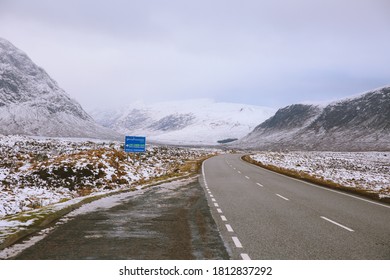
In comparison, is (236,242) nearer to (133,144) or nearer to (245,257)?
(245,257)

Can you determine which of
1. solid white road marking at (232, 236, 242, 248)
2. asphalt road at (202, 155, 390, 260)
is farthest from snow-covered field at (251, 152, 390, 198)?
solid white road marking at (232, 236, 242, 248)

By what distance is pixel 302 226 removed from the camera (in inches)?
393

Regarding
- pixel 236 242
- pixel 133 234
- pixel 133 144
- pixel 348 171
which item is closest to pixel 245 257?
pixel 236 242

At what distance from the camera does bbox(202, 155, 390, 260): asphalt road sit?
7266 mm

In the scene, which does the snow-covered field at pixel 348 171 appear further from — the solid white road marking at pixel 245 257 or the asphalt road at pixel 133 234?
the solid white road marking at pixel 245 257

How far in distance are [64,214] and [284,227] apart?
6.48 meters

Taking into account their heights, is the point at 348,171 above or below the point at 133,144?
below

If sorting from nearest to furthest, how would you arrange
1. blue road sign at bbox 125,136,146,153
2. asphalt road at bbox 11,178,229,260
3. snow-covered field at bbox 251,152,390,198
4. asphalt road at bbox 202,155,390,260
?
1. asphalt road at bbox 11,178,229,260
2. asphalt road at bbox 202,155,390,260
3. snow-covered field at bbox 251,152,390,198
4. blue road sign at bbox 125,136,146,153

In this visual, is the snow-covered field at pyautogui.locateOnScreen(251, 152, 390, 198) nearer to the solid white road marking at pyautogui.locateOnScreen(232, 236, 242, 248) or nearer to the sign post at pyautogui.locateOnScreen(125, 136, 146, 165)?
the solid white road marking at pyautogui.locateOnScreen(232, 236, 242, 248)

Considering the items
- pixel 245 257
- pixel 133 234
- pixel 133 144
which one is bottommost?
pixel 133 234

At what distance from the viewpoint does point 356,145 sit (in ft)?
571

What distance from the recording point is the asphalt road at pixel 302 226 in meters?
7.27
